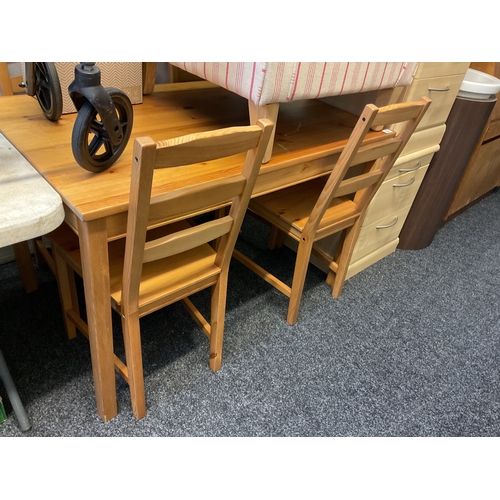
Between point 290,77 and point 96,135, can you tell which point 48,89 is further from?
point 290,77

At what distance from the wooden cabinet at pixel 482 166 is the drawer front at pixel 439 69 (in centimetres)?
69

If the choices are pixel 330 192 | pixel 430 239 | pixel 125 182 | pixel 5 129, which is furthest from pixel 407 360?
pixel 5 129

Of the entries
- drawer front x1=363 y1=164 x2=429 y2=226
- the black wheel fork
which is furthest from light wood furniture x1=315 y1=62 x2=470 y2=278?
the black wheel fork

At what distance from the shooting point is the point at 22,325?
1399 millimetres

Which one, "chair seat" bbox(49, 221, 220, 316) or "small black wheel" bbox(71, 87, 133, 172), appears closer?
"small black wheel" bbox(71, 87, 133, 172)

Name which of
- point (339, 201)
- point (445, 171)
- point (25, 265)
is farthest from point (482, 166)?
point (25, 265)

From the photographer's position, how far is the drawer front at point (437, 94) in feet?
4.66

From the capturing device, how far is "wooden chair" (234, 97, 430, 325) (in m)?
1.19

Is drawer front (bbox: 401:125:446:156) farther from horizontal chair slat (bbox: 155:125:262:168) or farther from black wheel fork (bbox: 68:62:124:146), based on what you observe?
black wheel fork (bbox: 68:62:124:146)

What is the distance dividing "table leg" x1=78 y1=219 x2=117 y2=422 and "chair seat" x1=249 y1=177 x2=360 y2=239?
2.29 ft

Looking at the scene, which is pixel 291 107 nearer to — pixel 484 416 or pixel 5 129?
pixel 5 129

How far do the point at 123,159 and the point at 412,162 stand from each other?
3.97 feet

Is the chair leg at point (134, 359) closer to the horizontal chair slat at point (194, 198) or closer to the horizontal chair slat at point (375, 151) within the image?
the horizontal chair slat at point (194, 198)

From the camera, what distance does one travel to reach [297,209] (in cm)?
149
